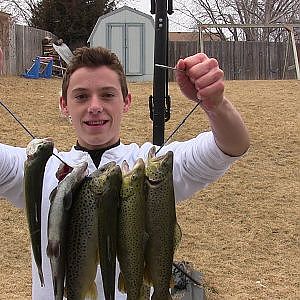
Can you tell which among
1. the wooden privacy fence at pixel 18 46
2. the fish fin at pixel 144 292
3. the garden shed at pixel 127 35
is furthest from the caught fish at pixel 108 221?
the garden shed at pixel 127 35

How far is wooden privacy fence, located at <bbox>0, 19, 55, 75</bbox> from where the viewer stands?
2167 centimetres

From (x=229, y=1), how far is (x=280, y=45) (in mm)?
14161

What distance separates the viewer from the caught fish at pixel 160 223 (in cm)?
213

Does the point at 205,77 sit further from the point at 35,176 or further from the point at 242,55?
the point at 242,55

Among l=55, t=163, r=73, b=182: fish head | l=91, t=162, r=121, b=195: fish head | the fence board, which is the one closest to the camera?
l=91, t=162, r=121, b=195: fish head

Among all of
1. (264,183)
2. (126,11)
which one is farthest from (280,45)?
(264,183)

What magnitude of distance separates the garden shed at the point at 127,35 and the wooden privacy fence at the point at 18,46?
2.55 metres

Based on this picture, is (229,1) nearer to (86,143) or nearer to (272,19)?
(272,19)

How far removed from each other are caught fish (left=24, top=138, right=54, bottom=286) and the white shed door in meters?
21.3

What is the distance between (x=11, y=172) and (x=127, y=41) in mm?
21076

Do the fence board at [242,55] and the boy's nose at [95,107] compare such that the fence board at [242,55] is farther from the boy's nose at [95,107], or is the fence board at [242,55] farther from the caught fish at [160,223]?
the caught fish at [160,223]

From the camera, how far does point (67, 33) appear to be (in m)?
28.7

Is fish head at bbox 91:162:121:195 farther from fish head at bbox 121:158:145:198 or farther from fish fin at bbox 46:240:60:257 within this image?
fish fin at bbox 46:240:60:257

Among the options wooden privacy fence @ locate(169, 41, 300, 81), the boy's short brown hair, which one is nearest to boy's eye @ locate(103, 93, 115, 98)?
the boy's short brown hair
